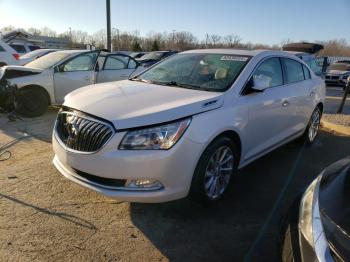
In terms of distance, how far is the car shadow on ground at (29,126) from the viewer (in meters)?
6.41

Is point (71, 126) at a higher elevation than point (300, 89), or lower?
lower

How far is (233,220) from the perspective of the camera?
143 inches

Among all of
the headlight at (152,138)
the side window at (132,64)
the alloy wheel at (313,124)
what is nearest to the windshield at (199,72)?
the headlight at (152,138)

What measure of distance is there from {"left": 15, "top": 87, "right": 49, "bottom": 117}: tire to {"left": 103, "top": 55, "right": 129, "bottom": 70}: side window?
5.89 ft

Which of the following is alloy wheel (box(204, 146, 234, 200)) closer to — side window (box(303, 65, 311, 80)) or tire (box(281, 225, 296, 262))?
tire (box(281, 225, 296, 262))

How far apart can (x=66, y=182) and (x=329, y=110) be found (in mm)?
8146

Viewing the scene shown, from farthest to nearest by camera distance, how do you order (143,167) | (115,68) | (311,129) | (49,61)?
(115,68) → (49,61) → (311,129) → (143,167)

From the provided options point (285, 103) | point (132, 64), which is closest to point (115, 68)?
point (132, 64)

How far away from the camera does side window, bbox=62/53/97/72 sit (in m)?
8.47

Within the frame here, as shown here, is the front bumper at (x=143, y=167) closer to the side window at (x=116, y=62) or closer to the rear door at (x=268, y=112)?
the rear door at (x=268, y=112)

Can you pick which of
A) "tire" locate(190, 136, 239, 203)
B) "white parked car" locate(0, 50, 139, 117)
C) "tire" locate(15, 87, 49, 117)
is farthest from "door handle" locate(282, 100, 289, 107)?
"tire" locate(15, 87, 49, 117)

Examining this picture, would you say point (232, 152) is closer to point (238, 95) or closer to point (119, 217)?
point (238, 95)

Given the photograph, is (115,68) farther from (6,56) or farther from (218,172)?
(218,172)

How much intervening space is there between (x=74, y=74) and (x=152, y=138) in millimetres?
5800
